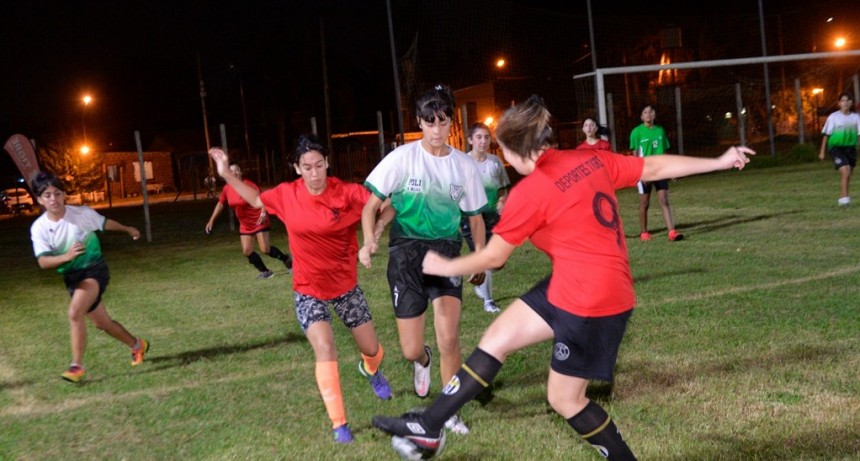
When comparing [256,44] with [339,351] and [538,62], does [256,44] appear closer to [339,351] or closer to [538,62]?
[538,62]

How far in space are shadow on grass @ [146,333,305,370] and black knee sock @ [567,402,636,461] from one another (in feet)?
16.2

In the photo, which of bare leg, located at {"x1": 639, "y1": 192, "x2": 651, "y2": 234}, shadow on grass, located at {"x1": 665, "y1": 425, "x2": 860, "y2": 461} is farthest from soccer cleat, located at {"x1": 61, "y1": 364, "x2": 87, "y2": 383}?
bare leg, located at {"x1": 639, "y1": 192, "x2": 651, "y2": 234}

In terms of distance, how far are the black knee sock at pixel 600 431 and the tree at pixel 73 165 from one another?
49163mm

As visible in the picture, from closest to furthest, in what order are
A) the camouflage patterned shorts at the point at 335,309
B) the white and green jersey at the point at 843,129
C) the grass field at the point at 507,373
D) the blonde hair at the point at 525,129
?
the blonde hair at the point at 525,129
the grass field at the point at 507,373
the camouflage patterned shorts at the point at 335,309
the white and green jersey at the point at 843,129

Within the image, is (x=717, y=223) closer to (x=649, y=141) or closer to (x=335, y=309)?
(x=649, y=141)

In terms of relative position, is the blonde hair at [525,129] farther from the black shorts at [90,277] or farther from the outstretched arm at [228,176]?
the black shorts at [90,277]

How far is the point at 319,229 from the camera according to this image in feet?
18.5

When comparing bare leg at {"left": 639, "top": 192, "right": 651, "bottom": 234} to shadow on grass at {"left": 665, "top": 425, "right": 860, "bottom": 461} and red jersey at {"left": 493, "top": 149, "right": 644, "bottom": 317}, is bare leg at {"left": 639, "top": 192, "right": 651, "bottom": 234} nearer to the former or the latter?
shadow on grass at {"left": 665, "top": 425, "right": 860, "bottom": 461}

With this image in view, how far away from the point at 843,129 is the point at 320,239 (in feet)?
40.6

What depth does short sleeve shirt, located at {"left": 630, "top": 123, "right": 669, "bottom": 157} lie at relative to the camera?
13.9 m

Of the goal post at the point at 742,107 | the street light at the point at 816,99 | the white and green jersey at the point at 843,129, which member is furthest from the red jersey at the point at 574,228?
the street light at the point at 816,99

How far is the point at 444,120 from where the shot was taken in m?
5.50

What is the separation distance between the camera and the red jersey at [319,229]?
18.5 feet

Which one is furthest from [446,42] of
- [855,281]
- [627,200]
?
[855,281]
